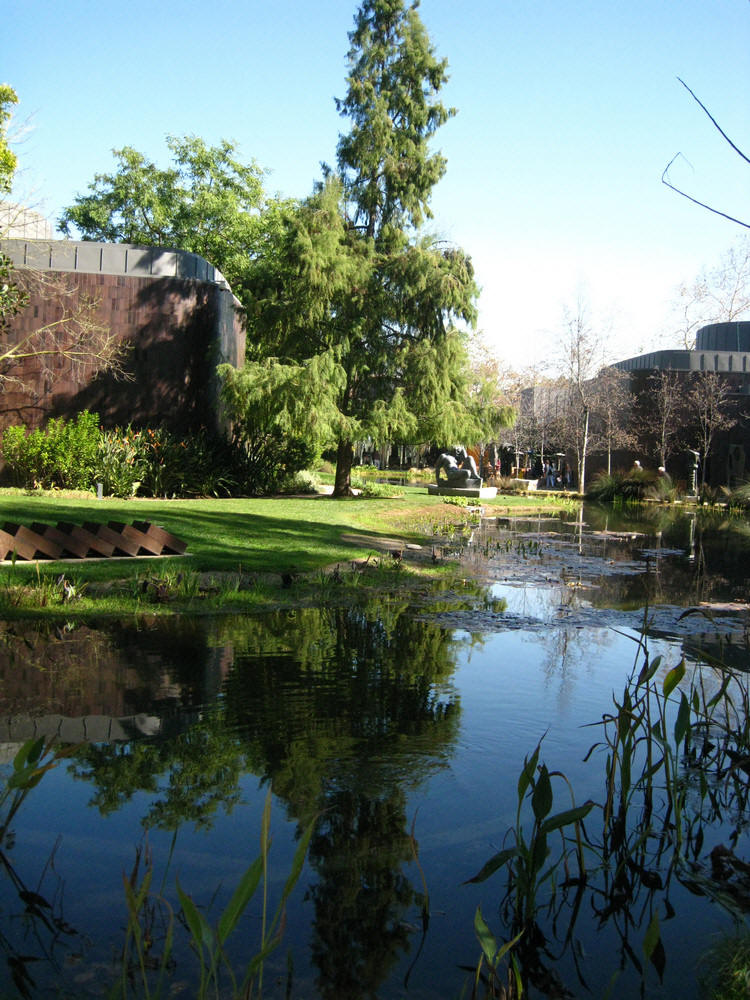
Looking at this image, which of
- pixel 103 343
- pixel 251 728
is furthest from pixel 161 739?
pixel 103 343

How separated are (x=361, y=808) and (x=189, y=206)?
41.1 metres

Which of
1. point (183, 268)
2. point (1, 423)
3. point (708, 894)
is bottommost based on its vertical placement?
point (708, 894)

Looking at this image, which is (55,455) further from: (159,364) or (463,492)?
(463,492)

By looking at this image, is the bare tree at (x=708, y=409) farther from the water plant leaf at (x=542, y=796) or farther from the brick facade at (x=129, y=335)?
the water plant leaf at (x=542, y=796)

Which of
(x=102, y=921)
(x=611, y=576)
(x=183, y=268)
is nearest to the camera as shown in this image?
(x=102, y=921)

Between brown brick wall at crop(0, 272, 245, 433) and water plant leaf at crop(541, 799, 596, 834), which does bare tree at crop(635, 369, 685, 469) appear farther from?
water plant leaf at crop(541, 799, 596, 834)

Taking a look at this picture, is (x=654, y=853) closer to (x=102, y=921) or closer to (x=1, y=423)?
(x=102, y=921)

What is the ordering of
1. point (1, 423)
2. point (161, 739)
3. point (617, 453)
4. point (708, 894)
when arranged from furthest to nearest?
point (617, 453), point (1, 423), point (161, 739), point (708, 894)

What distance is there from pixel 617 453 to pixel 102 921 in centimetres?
4142

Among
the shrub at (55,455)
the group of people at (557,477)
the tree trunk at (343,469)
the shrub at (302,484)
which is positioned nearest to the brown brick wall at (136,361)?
the shrub at (55,455)

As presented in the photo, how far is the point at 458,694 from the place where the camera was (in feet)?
18.7

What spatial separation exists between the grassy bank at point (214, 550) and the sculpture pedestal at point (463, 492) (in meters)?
7.24

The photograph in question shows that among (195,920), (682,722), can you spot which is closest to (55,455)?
(682,722)

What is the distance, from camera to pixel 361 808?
3869mm
